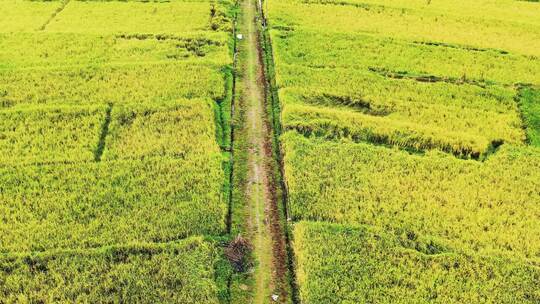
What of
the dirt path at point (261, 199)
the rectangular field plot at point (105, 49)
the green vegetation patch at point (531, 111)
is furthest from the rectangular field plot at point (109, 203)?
the green vegetation patch at point (531, 111)

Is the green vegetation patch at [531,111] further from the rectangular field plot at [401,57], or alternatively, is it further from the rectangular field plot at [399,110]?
the rectangular field plot at [401,57]

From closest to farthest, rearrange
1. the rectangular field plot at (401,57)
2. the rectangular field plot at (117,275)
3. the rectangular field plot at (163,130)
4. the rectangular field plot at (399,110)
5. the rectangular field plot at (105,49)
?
the rectangular field plot at (117,275) < the rectangular field plot at (163,130) < the rectangular field plot at (399,110) < the rectangular field plot at (105,49) < the rectangular field plot at (401,57)

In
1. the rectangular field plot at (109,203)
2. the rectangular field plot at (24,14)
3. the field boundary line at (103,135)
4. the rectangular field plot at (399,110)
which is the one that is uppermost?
the rectangular field plot at (24,14)

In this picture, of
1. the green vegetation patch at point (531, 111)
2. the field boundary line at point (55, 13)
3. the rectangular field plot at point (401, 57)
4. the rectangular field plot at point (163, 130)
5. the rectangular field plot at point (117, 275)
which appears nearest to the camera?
the rectangular field plot at point (117, 275)

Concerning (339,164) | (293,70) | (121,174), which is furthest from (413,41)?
(121,174)

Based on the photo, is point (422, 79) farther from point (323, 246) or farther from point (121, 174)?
point (121, 174)

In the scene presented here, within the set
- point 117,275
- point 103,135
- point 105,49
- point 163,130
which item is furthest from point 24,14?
point 117,275
